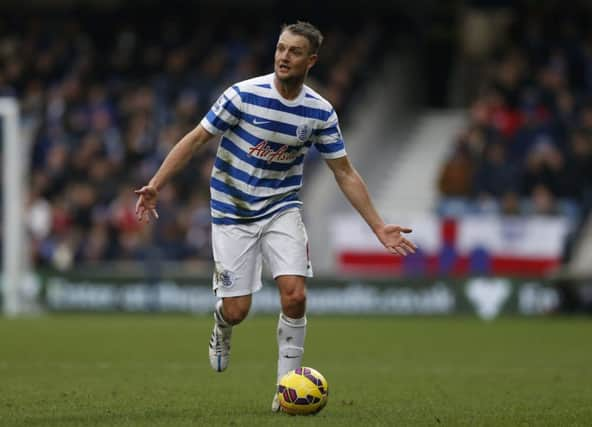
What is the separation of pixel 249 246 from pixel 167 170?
821 mm

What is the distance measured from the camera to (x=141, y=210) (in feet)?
26.2

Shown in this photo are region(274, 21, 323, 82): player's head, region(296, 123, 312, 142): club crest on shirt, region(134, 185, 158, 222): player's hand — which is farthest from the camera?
region(296, 123, 312, 142): club crest on shirt

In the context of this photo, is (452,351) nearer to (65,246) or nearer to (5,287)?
(5,287)

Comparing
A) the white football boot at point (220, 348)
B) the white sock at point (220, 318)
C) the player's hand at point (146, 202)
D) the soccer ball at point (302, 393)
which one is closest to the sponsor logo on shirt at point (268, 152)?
the player's hand at point (146, 202)

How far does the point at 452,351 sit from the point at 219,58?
14345 millimetres

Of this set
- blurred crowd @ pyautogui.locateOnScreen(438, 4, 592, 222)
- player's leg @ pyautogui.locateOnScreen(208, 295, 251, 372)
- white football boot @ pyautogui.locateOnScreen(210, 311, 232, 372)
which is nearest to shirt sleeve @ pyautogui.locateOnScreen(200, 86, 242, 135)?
player's leg @ pyautogui.locateOnScreen(208, 295, 251, 372)

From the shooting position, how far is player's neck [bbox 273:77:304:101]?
830 centimetres

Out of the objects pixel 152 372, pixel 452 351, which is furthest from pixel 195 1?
pixel 152 372

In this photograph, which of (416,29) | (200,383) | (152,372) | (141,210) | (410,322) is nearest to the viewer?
(141,210)

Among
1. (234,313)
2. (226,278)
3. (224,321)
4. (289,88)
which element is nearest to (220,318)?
(224,321)

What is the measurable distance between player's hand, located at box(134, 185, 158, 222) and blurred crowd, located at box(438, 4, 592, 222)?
13.9m

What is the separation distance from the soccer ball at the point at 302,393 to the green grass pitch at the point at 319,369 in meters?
0.11

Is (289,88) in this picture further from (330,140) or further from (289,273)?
(289,273)

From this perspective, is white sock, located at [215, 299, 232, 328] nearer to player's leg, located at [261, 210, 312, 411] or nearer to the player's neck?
player's leg, located at [261, 210, 312, 411]
